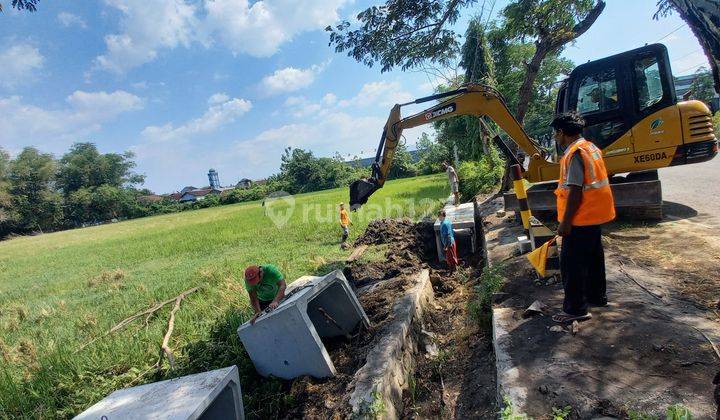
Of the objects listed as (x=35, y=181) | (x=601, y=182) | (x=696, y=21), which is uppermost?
(x=35, y=181)

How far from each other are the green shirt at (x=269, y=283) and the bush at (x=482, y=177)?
11848 mm

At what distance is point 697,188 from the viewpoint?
8.36 m

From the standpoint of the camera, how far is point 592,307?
335cm

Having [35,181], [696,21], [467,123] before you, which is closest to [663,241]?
[696,21]

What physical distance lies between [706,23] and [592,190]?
4.45ft

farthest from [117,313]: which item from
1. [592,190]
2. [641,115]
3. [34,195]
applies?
[34,195]

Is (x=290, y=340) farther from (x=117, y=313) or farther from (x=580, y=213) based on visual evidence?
(x=117, y=313)

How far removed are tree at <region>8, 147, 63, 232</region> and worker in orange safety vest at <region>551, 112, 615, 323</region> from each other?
64.8 meters

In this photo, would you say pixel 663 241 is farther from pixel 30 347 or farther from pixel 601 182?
pixel 30 347

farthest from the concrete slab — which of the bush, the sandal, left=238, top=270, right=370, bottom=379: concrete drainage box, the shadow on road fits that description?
the bush

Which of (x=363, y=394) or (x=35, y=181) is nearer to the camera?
(x=363, y=394)

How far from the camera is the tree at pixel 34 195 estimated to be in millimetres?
49344

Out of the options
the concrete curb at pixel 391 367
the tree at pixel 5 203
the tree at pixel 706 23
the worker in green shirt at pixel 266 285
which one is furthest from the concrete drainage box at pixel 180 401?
the tree at pixel 5 203

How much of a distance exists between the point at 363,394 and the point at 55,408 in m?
3.40
